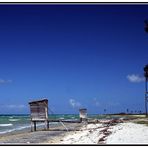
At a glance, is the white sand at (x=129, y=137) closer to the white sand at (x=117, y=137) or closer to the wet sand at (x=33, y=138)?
the white sand at (x=117, y=137)

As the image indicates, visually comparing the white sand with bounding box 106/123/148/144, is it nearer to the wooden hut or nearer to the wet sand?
the wet sand

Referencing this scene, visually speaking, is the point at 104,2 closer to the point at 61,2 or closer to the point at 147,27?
the point at 61,2

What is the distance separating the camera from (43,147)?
45.1 feet

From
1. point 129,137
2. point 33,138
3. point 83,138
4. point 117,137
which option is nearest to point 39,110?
point 33,138

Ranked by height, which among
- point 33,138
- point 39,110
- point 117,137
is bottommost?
point 33,138

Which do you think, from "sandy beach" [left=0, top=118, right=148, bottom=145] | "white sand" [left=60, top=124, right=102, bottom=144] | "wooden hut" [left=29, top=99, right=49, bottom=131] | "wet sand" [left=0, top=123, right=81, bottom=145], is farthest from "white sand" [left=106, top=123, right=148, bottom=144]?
"wooden hut" [left=29, top=99, right=49, bottom=131]

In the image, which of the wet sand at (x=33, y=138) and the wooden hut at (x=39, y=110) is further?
the wooden hut at (x=39, y=110)

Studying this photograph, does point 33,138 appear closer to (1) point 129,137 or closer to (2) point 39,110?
(1) point 129,137

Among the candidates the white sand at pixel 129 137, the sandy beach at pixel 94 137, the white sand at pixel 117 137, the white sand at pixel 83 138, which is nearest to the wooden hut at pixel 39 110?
the sandy beach at pixel 94 137

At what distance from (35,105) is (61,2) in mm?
18143

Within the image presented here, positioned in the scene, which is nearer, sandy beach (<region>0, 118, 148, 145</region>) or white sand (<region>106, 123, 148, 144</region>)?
white sand (<region>106, 123, 148, 144</region>)

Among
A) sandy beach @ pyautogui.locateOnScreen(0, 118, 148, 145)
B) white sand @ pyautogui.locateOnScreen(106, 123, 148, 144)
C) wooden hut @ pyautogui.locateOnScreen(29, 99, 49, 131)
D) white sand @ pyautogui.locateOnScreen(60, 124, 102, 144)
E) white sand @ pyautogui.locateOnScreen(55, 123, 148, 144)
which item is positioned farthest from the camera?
wooden hut @ pyautogui.locateOnScreen(29, 99, 49, 131)

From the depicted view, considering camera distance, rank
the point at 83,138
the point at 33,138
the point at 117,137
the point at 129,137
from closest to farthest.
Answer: the point at 129,137 < the point at 117,137 < the point at 83,138 < the point at 33,138

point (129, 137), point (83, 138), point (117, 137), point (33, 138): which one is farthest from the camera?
point (33, 138)
